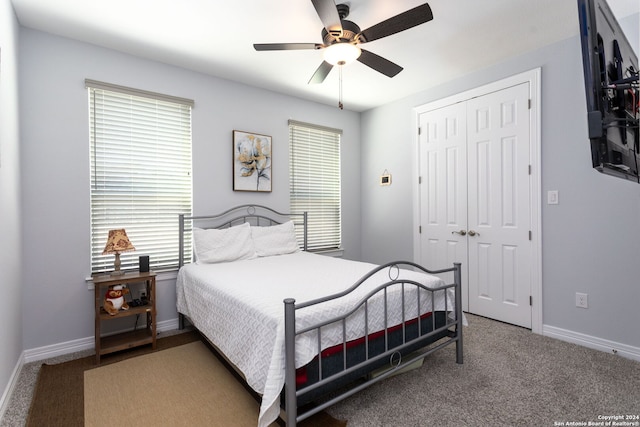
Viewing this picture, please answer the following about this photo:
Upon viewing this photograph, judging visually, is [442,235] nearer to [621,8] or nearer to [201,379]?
[621,8]

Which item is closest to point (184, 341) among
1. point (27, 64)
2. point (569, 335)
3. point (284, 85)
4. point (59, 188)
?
point (59, 188)

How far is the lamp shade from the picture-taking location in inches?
99.1

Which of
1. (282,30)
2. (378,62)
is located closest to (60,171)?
(282,30)

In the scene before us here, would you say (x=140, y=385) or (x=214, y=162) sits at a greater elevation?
(x=214, y=162)

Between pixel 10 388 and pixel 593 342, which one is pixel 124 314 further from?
pixel 593 342

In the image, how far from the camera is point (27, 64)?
250cm

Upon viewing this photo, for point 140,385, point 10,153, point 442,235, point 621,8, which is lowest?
point 140,385

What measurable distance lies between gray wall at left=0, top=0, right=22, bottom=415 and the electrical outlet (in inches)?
164

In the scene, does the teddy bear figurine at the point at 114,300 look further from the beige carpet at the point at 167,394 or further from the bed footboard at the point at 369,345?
the bed footboard at the point at 369,345

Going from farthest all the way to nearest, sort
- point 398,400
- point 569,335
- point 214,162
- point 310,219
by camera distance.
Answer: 1. point 310,219
2. point 214,162
3. point 569,335
4. point 398,400

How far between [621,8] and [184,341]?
438 cm

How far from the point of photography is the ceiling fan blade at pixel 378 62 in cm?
232

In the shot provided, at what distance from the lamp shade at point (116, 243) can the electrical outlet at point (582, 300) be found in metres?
3.77

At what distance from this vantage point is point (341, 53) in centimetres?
221
